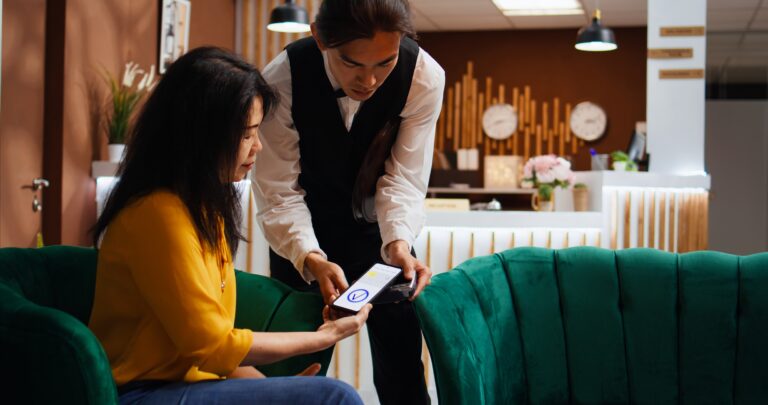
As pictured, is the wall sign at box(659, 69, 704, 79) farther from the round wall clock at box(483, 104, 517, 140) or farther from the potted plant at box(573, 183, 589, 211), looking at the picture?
the round wall clock at box(483, 104, 517, 140)

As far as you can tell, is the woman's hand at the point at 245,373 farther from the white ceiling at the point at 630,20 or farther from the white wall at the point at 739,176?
the white wall at the point at 739,176

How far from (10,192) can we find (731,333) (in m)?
3.63

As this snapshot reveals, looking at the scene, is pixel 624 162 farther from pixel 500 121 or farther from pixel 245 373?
pixel 500 121

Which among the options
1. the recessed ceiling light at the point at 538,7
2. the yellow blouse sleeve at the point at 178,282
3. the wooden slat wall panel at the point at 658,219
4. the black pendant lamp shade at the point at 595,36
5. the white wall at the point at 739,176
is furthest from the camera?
the white wall at the point at 739,176

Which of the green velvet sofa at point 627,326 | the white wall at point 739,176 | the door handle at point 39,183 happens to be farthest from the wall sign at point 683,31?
the white wall at point 739,176

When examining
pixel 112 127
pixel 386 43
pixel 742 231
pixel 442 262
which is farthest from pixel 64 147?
pixel 742 231

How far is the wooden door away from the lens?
14.3ft

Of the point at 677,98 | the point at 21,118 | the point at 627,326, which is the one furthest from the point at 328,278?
the point at 677,98

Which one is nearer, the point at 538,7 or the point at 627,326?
the point at 627,326

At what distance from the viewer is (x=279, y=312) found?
1812mm

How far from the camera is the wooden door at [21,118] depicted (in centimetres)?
437

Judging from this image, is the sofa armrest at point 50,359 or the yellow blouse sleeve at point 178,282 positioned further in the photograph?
the yellow blouse sleeve at point 178,282

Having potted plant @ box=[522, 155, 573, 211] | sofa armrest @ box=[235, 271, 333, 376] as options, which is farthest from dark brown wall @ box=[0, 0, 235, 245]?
sofa armrest @ box=[235, 271, 333, 376]

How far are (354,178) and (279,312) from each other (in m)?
0.41
